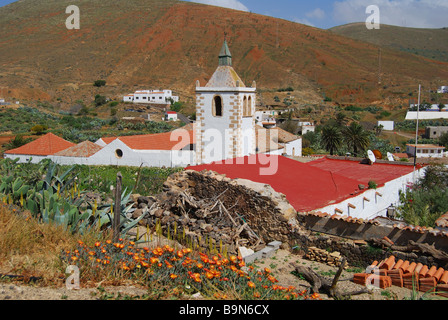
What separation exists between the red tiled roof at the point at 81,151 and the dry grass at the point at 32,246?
21.1 meters

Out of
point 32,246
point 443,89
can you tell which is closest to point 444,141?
point 443,89

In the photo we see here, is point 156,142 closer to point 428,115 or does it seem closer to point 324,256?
point 324,256

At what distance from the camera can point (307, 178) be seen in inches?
567

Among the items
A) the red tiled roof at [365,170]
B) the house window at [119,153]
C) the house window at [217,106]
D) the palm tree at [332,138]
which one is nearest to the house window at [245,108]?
the house window at [217,106]

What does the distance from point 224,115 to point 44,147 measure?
16472 mm

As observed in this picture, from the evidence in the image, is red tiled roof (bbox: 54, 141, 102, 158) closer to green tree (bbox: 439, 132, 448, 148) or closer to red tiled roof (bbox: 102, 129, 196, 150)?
red tiled roof (bbox: 102, 129, 196, 150)

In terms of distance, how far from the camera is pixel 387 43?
133250mm

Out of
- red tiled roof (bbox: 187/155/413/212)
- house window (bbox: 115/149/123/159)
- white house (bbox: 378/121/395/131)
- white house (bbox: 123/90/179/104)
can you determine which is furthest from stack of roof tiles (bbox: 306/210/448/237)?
white house (bbox: 123/90/179/104)

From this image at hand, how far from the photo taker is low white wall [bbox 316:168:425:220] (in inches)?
465

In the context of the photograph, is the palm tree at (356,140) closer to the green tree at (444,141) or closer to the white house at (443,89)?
the green tree at (444,141)

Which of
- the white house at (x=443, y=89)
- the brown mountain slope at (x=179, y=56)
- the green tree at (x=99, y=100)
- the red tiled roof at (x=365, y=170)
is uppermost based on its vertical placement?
the brown mountain slope at (x=179, y=56)

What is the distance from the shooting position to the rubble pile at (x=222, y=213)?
9086mm

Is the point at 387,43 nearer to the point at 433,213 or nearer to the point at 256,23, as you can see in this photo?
the point at 256,23
